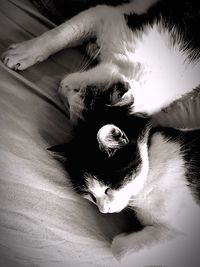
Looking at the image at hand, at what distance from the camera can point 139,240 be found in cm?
70

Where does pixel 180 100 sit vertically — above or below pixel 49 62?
below

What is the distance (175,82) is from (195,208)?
0.93ft

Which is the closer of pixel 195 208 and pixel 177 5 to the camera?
pixel 195 208

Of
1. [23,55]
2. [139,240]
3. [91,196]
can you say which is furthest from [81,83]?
[139,240]

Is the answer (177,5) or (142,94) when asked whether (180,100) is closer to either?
(142,94)

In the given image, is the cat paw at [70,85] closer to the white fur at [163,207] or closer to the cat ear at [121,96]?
the cat ear at [121,96]

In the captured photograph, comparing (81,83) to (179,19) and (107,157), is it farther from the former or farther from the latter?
(179,19)

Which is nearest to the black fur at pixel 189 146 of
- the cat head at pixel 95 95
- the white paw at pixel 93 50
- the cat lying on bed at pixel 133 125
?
the cat lying on bed at pixel 133 125

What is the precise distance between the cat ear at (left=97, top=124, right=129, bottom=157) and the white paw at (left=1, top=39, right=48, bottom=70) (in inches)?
9.7

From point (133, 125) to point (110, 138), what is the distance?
102 mm

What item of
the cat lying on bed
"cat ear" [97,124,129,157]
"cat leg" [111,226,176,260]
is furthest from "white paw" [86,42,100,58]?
"cat leg" [111,226,176,260]

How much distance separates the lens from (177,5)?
0.84 meters

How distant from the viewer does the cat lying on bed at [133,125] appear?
0.71 metres

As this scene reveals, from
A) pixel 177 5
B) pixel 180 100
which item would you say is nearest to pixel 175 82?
pixel 180 100
